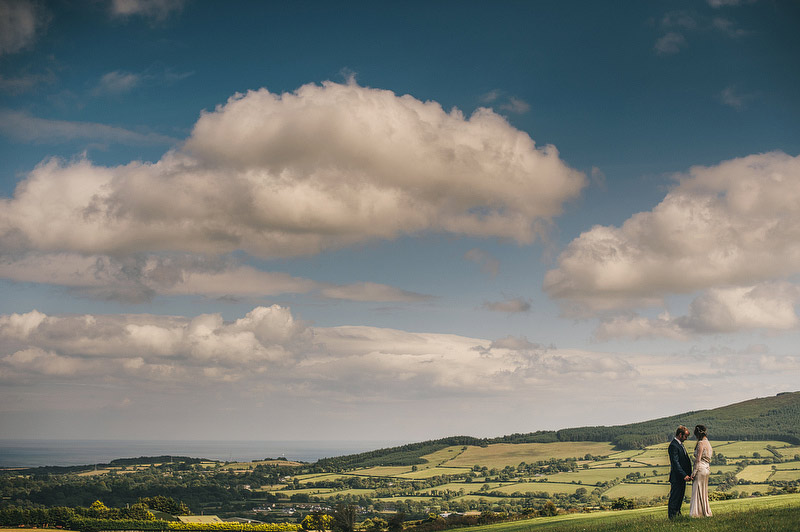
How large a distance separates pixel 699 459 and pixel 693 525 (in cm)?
284

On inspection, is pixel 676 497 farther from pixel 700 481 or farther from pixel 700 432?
pixel 700 432

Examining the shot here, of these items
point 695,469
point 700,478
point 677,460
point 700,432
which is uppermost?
point 700,432

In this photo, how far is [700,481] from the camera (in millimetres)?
23094

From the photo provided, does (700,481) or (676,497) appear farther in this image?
(676,497)

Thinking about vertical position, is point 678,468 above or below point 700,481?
above

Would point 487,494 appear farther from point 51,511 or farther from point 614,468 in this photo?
point 51,511

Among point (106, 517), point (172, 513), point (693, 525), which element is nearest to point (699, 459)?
point (693, 525)

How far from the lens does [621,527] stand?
79.3ft

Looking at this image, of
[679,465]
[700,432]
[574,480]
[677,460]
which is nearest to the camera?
[700,432]

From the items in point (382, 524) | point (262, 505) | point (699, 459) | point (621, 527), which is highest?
point (699, 459)

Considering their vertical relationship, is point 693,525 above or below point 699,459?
below

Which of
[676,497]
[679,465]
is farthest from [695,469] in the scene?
[676,497]

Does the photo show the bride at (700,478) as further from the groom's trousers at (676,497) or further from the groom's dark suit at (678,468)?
the groom's trousers at (676,497)

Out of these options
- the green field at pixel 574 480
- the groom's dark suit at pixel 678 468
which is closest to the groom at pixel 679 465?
the groom's dark suit at pixel 678 468
